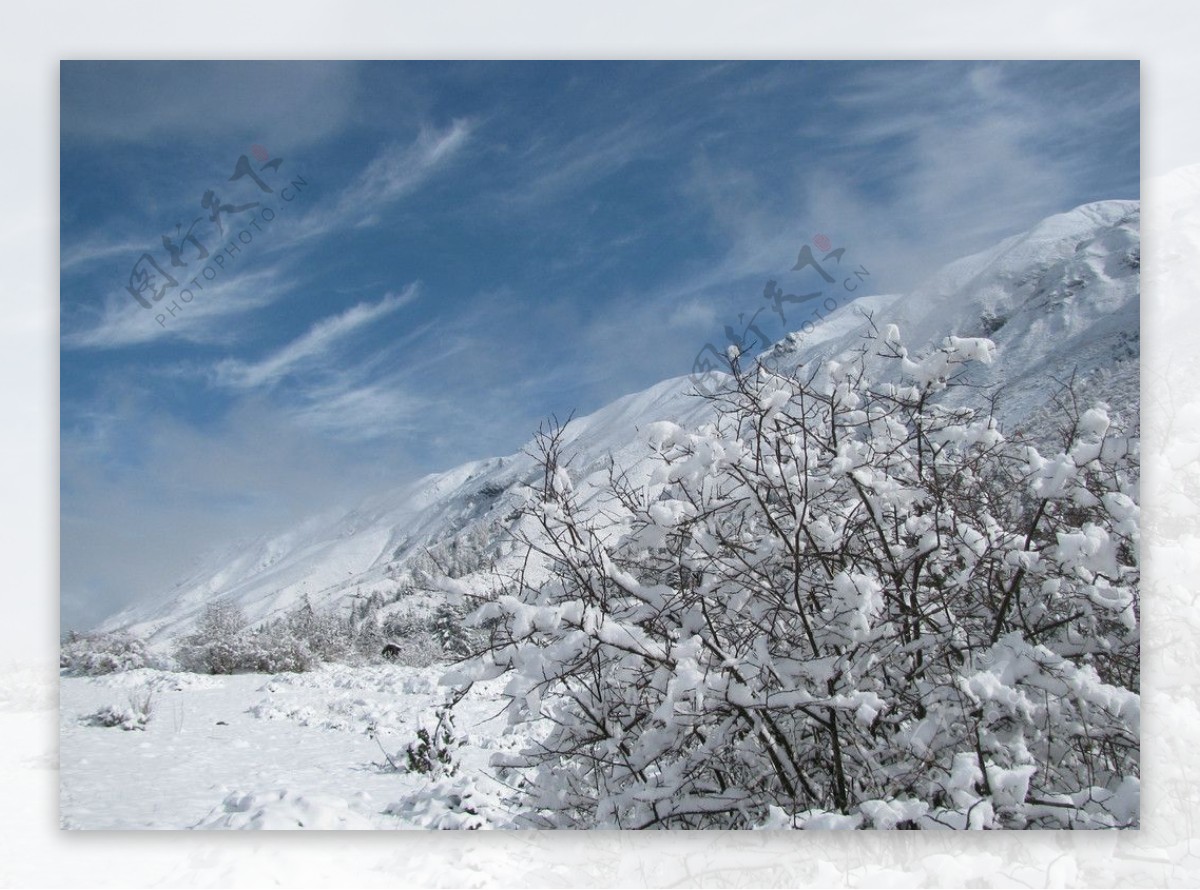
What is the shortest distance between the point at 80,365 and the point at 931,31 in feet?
11.3

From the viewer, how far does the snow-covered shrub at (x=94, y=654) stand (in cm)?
336

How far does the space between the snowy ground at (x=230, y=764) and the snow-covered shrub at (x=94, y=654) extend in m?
0.05

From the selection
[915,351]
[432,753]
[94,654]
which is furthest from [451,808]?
[915,351]

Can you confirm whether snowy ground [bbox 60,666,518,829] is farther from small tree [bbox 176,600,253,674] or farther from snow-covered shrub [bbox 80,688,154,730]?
small tree [bbox 176,600,253,674]

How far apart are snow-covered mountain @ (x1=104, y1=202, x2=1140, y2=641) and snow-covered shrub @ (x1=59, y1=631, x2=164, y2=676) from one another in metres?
0.07

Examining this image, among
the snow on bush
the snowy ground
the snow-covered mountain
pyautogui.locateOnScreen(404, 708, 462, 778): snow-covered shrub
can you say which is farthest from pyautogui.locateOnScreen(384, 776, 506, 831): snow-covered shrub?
the snow-covered mountain

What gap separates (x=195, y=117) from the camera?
11.6ft

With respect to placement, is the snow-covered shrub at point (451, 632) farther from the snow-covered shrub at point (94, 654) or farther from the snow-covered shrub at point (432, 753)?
the snow-covered shrub at point (94, 654)

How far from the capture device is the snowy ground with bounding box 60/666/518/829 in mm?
3232

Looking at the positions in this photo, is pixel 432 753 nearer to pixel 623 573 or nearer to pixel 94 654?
pixel 94 654

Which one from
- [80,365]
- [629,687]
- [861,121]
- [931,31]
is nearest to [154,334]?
[80,365]

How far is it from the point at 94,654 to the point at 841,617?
8.93 ft

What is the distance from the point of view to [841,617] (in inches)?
99.0

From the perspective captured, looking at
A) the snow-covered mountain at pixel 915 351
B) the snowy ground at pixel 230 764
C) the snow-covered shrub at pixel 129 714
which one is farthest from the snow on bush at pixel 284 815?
the snow-covered mountain at pixel 915 351
